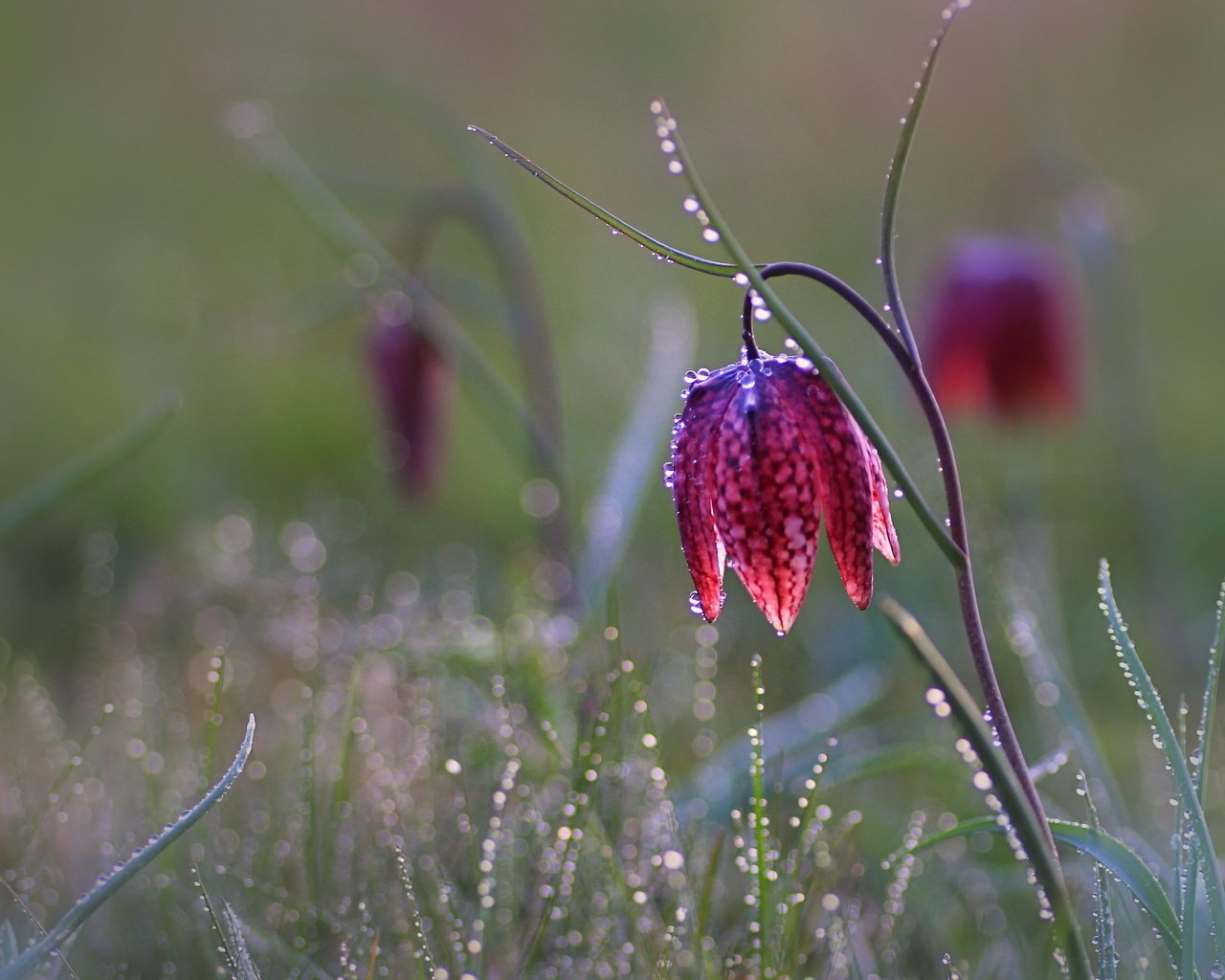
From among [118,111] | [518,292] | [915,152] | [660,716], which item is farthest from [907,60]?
[660,716]

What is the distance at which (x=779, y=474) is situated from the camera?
0.77 metres

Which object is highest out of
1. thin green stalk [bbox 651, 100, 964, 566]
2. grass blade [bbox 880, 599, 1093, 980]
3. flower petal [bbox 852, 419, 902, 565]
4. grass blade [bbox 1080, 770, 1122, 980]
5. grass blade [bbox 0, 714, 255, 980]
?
thin green stalk [bbox 651, 100, 964, 566]

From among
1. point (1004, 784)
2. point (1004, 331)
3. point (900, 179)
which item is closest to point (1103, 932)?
point (1004, 784)

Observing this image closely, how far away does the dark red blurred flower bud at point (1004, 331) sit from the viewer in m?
2.06

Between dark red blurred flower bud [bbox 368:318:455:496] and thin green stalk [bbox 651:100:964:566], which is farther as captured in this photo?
dark red blurred flower bud [bbox 368:318:455:496]

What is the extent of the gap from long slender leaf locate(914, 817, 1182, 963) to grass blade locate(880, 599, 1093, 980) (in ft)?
0.21

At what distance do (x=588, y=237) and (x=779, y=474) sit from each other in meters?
3.86

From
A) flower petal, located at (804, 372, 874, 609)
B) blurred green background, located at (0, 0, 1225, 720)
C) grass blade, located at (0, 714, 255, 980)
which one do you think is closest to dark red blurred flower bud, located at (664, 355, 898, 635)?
flower petal, located at (804, 372, 874, 609)

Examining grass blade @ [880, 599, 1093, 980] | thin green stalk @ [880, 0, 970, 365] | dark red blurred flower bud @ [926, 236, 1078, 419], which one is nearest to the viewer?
grass blade @ [880, 599, 1093, 980]

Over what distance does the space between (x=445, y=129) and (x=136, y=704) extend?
92 cm

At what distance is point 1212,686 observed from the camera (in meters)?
0.74

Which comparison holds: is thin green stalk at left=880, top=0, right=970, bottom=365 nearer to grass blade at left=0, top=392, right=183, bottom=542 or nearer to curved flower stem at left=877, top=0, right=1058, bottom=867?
curved flower stem at left=877, top=0, right=1058, bottom=867

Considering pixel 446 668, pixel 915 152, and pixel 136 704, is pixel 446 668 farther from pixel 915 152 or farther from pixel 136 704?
pixel 915 152

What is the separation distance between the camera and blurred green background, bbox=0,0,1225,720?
6.84 feet
